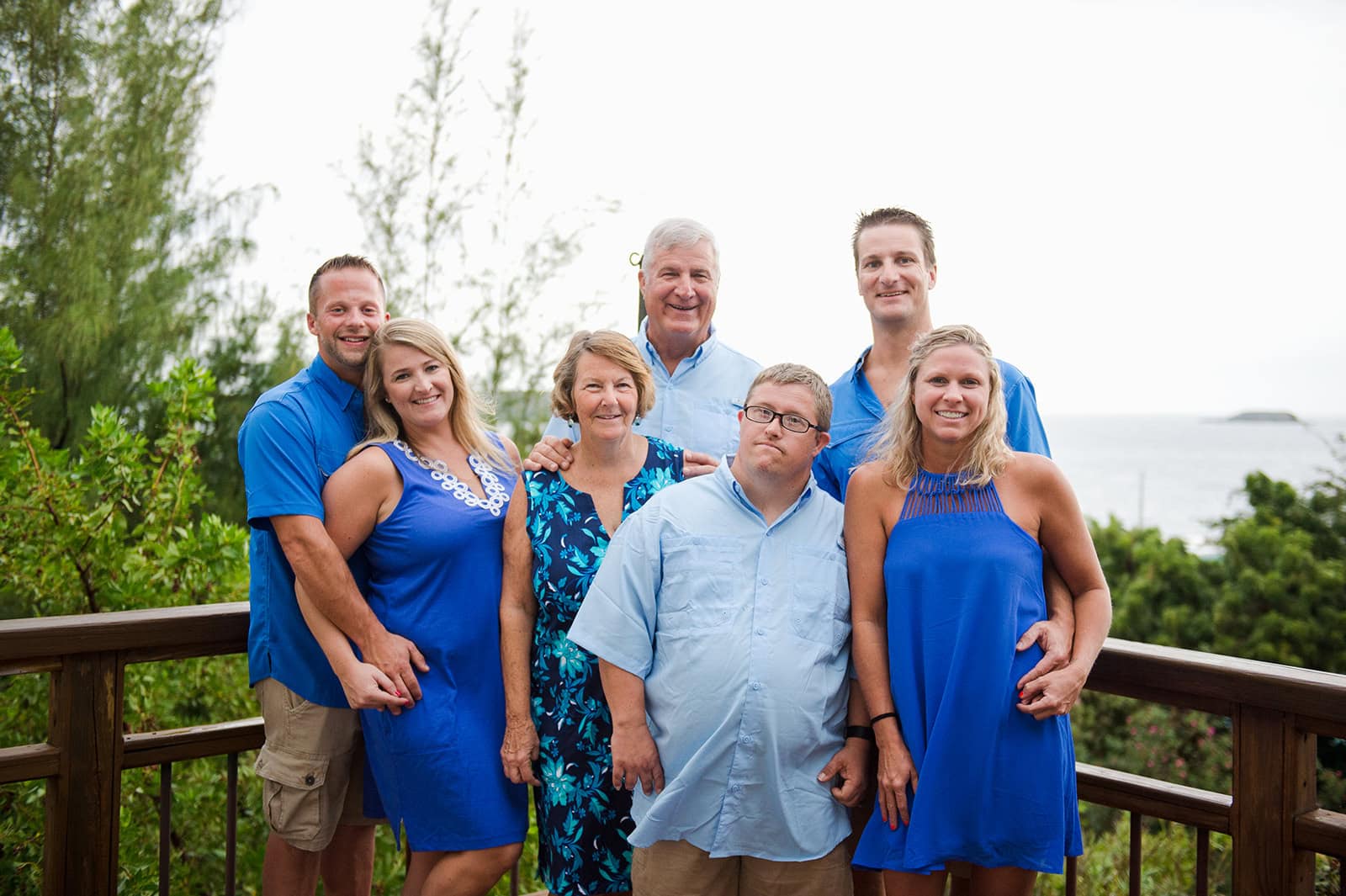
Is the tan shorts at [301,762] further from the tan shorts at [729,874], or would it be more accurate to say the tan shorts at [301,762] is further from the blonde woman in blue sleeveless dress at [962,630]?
the blonde woman in blue sleeveless dress at [962,630]

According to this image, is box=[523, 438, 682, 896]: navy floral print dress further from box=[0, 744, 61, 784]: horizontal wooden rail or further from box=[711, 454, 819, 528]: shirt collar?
box=[0, 744, 61, 784]: horizontal wooden rail

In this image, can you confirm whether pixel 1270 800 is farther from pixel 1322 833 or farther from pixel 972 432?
pixel 972 432

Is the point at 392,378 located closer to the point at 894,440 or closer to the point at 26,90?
the point at 894,440

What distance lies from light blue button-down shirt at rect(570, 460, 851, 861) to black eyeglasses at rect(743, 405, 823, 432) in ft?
0.50

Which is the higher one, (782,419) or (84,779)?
(782,419)

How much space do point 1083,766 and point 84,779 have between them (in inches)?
89.1

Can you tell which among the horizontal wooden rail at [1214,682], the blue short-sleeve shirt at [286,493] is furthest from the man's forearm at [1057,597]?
the blue short-sleeve shirt at [286,493]

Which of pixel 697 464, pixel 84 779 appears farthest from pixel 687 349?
pixel 84 779

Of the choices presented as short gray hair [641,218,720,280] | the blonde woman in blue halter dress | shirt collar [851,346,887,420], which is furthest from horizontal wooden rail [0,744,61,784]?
shirt collar [851,346,887,420]

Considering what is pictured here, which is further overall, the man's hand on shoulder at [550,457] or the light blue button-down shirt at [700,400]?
the light blue button-down shirt at [700,400]

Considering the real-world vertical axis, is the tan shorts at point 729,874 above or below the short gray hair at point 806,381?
below

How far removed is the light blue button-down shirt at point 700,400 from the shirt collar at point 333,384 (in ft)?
2.44

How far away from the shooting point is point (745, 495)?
6.70 ft

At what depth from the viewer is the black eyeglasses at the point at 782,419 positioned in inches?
77.8
